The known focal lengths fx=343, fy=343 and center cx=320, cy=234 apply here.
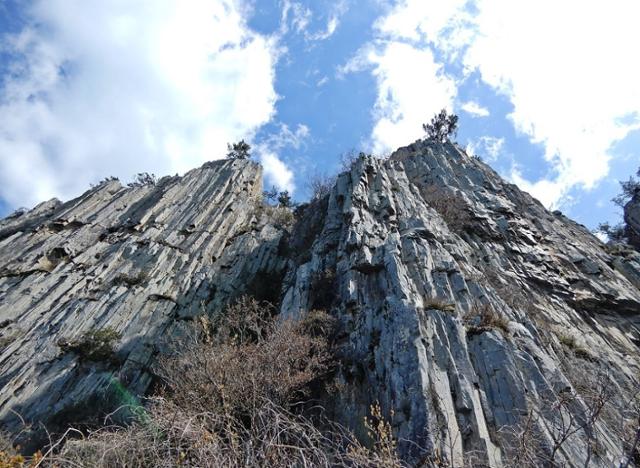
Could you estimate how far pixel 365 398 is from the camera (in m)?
9.50

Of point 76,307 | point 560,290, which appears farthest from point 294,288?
point 560,290

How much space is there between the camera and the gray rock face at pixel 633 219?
30703mm

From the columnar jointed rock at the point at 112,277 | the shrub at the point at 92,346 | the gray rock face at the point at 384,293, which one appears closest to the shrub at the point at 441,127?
the gray rock face at the point at 384,293

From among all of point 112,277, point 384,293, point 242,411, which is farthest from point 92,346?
point 384,293

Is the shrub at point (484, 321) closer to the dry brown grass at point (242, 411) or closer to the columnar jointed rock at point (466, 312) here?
the columnar jointed rock at point (466, 312)

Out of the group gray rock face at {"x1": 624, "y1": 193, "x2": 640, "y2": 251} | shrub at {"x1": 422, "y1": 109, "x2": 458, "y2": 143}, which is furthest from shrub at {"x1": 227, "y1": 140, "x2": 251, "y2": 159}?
gray rock face at {"x1": 624, "y1": 193, "x2": 640, "y2": 251}

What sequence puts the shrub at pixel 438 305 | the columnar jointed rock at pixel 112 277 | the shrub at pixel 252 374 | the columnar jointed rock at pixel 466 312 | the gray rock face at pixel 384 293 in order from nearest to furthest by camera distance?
the columnar jointed rock at pixel 466 312
the gray rock face at pixel 384 293
the shrub at pixel 252 374
the shrub at pixel 438 305
the columnar jointed rock at pixel 112 277

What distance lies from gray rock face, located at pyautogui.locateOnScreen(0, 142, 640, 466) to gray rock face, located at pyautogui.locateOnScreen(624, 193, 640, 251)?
1067 centimetres

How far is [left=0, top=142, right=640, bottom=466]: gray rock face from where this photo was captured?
8406 mm

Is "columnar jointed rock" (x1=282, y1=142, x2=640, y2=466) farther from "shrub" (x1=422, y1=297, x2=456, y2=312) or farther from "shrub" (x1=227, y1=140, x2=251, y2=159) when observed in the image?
"shrub" (x1=227, y1=140, x2=251, y2=159)

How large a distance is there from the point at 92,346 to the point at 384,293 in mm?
13709

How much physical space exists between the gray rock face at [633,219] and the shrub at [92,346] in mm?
40268

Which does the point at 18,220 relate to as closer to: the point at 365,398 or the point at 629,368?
the point at 365,398

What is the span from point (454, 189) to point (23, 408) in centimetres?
2653
